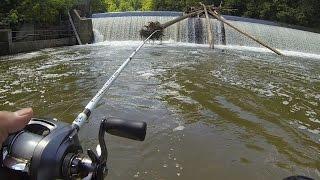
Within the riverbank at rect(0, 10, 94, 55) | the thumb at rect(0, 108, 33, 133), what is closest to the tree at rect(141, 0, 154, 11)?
the riverbank at rect(0, 10, 94, 55)

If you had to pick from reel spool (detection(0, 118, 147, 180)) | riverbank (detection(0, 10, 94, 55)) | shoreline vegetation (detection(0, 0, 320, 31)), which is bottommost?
riverbank (detection(0, 10, 94, 55))

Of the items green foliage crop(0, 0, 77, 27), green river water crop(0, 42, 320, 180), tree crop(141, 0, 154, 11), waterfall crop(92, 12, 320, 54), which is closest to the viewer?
green river water crop(0, 42, 320, 180)

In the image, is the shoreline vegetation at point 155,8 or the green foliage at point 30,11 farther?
the shoreline vegetation at point 155,8

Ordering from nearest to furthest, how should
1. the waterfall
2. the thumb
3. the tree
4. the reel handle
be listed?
the thumb
the reel handle
the waterfall
the tree

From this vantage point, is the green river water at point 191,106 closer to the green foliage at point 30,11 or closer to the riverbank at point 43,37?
the riverbank at point 43,37

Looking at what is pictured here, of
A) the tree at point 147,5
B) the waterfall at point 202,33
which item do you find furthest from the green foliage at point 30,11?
the tree at point 147,5

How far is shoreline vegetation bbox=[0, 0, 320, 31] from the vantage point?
18.1 meters

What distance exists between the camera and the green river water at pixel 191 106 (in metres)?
5.25

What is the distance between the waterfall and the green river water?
4313 mm

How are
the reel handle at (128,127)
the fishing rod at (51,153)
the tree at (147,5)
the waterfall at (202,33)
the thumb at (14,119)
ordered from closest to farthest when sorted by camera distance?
the thumb at (14,119) < the fishing rod at (51,153) < the reel handle at (128,127) < the waterfall at (202,33) < the tree at (147,5)

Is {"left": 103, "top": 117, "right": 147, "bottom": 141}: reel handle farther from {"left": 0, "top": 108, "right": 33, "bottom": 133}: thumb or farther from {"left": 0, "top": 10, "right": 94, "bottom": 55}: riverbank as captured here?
{"left": 0, "top": 10, "right": 94, "bottom": 55}: riverbank

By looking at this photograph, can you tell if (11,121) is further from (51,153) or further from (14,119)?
(51,153)

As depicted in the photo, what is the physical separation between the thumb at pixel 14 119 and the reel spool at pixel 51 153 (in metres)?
0.10

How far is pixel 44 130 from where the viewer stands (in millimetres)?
1442
